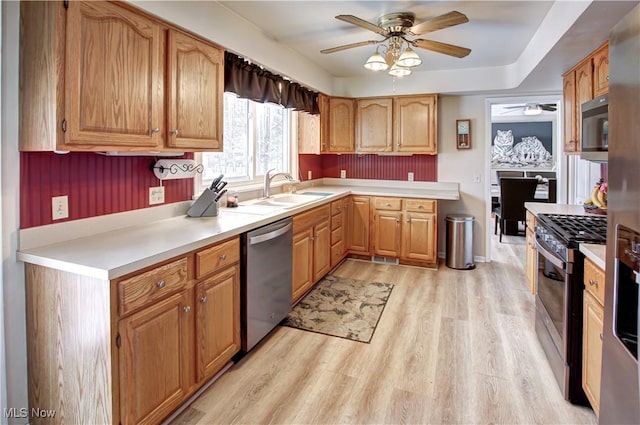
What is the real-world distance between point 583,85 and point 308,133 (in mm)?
2831

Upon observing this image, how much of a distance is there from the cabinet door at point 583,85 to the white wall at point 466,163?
5.10ft

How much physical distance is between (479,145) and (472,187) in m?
0.53

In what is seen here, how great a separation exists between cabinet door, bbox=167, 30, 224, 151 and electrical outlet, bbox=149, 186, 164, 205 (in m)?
0.40

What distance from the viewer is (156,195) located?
249cm

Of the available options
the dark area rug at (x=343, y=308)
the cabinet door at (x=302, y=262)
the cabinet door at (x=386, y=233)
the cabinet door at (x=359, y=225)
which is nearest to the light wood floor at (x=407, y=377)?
the dark area rug at (x=343, y=308)

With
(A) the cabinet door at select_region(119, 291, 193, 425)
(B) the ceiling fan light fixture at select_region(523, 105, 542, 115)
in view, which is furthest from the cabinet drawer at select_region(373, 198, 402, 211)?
(B) the ceiling fan light fixture at select_region(523, 105, 542, 115)

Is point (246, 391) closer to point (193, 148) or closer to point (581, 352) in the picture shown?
point (193, 148)

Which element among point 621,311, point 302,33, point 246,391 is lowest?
point 246,391

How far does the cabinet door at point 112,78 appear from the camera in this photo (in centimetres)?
163

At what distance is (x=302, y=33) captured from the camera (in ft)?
10.7

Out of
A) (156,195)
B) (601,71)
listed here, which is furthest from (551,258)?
(156,195)

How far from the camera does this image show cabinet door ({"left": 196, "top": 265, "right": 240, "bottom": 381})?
2061 mm

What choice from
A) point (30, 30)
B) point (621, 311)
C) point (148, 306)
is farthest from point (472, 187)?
point (30, 30)

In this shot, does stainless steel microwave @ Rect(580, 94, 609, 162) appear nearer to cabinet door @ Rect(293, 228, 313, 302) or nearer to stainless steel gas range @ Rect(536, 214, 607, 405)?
stainless steel gas range @ Rect(536, 214, 607, 405)
